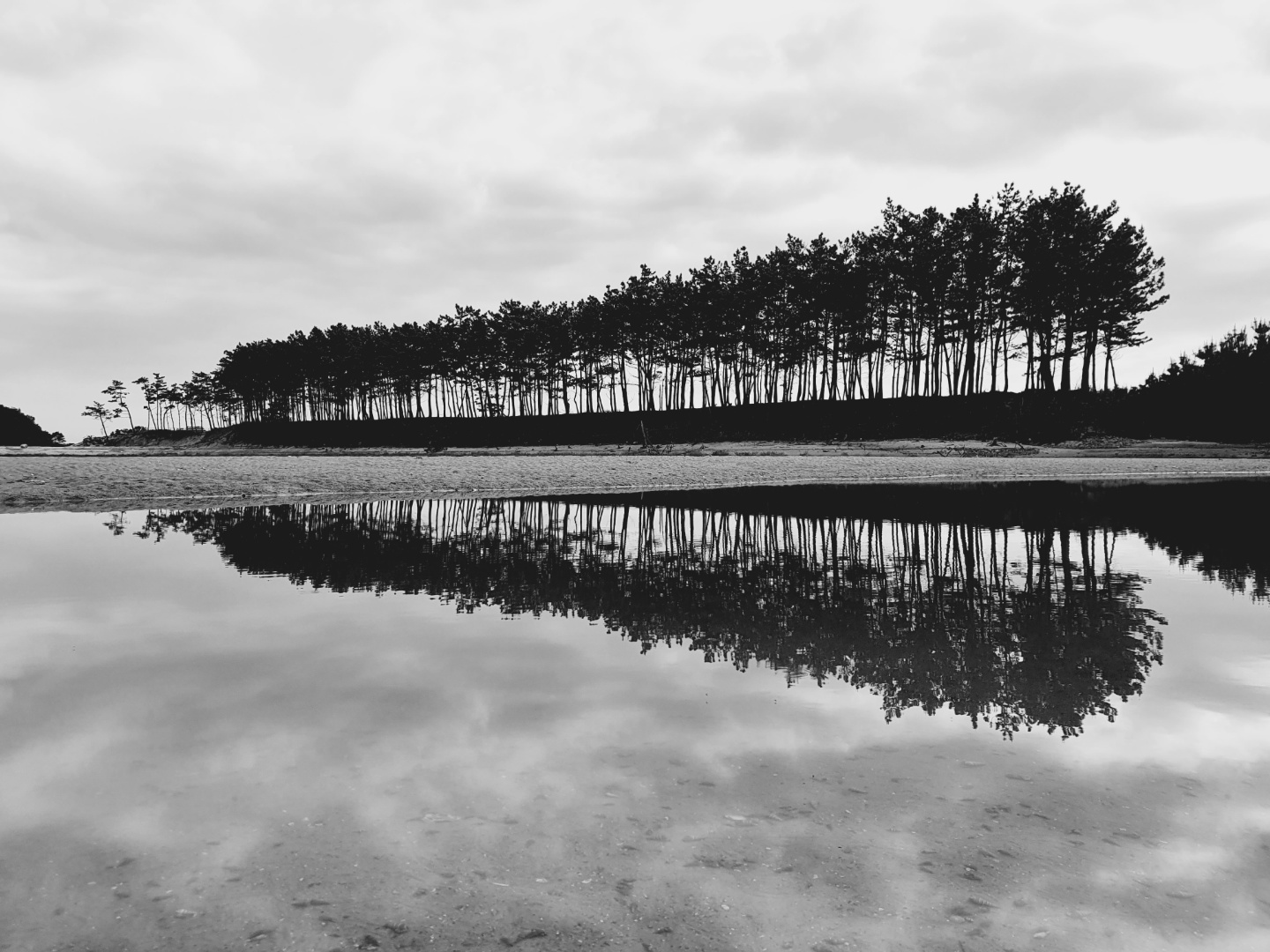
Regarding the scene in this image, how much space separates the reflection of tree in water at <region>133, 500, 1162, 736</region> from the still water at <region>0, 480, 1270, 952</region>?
0.06 meters

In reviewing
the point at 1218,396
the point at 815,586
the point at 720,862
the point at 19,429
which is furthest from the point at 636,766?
the point at 19,429

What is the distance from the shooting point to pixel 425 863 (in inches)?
115

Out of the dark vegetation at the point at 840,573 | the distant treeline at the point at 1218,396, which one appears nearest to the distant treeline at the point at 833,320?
the distant treeline at the point at 1218,396

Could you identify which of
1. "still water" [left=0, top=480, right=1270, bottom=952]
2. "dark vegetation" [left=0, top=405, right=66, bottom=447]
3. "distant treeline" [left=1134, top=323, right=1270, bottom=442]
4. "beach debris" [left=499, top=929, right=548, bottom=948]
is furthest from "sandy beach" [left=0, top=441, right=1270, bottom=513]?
"dark vegetation" [left=0, top=405, right=66, bottom=447]

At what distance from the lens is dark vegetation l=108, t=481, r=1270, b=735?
18.1 feet

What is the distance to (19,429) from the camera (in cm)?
11381

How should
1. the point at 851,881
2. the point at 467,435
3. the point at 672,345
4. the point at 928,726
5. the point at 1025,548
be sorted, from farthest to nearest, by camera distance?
the point at 467,435
the point at 672,345
the point at 1025,548
the point at 928,726
the point at 851,881

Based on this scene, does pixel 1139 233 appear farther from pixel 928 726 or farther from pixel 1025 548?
pixel 928 726

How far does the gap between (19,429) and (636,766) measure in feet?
457

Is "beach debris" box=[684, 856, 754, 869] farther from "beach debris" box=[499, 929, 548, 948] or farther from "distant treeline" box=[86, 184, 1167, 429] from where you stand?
"distant treeline" box=[86, 184, 1167, 429]

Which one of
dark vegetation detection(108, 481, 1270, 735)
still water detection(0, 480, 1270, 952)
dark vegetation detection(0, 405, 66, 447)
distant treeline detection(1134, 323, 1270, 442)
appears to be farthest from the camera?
dark vegetation detection(0, 405, 66, 447)

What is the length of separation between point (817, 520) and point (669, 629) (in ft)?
31.5

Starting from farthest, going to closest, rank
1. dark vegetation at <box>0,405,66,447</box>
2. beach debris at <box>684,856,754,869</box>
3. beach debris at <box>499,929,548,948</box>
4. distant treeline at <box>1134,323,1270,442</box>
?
1. dark vegetation at <box>0,405,66,447</box>
2. distant treeline at <box>1134,323,1270,442</box>
3. beach debris at <box>684,856,754,869</box>
4. beach debris at <box>499,929,548,948</box>

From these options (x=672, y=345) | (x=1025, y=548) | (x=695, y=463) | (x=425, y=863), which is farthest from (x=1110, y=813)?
(x=672, y=345)
